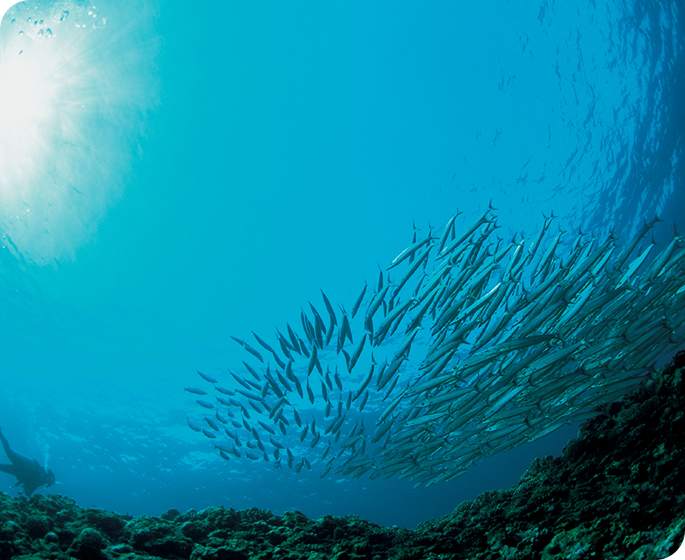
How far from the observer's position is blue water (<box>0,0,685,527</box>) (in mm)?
10773

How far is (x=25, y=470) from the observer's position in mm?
9250

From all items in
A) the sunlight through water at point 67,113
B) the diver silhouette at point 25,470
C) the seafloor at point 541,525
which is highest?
the sunlight through water at point 67,113

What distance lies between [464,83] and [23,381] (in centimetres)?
3489

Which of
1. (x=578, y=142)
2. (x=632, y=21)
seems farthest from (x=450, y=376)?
(x=632, y=21)

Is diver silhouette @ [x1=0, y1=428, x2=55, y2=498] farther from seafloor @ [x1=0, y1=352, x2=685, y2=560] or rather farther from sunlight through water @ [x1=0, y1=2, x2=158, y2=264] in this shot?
sunlight through water @ [x1=0, y1=2, x2=158, y2=264]

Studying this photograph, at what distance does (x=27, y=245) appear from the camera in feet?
49.6

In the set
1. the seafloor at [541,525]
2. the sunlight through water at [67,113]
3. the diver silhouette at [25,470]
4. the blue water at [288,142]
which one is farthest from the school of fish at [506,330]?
the sunlight through water at [67,113]

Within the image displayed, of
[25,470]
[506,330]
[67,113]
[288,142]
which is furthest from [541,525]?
[67,113]

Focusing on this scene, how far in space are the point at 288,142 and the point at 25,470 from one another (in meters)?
14.1

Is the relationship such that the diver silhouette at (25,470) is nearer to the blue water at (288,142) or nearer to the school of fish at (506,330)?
the school of fish at (506,330)

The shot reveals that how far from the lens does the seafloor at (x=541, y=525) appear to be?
7.22 ft

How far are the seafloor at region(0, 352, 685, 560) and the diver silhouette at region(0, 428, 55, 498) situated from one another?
6652 millimetres

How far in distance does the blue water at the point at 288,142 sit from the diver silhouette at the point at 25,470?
8834 millimetres

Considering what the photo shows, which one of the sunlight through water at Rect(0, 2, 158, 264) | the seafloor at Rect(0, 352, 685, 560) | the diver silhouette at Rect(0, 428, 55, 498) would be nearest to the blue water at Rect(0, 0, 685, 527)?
the sunlight through water at Rect(0, 2, 158, 264)
